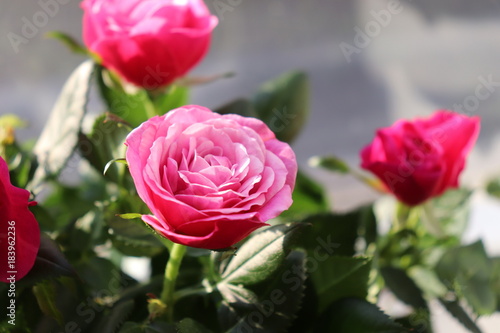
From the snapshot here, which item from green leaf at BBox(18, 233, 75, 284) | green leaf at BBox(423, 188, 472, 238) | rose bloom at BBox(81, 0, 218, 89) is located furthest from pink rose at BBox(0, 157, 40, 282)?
green leaf at BBox(423, 188, 472, 238)

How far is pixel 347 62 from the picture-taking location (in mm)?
888

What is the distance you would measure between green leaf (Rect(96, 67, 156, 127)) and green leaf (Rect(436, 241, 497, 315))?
0.85 feet

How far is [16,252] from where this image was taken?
0.29m

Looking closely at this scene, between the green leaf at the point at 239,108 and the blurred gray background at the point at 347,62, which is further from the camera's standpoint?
the blurred gray background at the point at 347,62

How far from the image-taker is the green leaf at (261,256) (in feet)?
0.99

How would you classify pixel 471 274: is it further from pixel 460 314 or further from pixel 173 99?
pixel 173 99

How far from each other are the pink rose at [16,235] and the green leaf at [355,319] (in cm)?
17

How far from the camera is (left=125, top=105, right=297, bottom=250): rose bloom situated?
0.83ft

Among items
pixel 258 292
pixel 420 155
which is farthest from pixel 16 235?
pixel 420 155

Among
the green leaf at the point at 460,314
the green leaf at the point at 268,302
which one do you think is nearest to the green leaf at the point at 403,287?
the green leaf at the point at 460,314

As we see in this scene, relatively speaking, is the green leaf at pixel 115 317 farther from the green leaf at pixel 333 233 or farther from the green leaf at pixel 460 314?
the green leaf at pixel 460 314

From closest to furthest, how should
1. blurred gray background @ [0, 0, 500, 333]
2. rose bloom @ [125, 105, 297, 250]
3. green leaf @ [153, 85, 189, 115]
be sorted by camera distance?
rose bloom @ [125, 105, 297, 250]
green leaf @ [153, 85, 189, 115]
blurred gray background @ [0, 0, 500, 333]

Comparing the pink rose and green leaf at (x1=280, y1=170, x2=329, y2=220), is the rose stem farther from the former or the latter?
green leaf at (x1=280, y1=170, x2=329, y2=220)

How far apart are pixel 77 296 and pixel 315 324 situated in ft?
0.48
